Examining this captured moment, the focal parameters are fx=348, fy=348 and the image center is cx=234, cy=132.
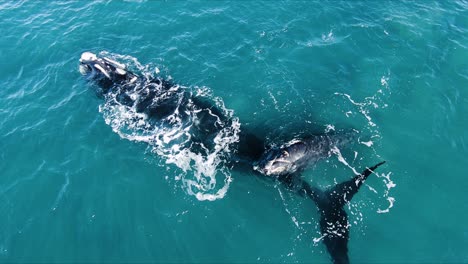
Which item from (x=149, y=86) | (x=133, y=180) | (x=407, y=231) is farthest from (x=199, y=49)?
(x=407, y=231)

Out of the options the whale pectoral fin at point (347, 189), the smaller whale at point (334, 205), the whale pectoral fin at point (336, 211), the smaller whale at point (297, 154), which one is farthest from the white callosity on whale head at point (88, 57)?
the whale pectoral fin at point (347, 189)

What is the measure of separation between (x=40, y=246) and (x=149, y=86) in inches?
579

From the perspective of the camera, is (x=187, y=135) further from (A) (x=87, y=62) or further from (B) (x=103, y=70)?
(A) (x=87, y=62)

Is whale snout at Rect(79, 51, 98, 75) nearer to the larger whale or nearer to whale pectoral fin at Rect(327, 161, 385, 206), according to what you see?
the larger whale

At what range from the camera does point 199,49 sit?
33.5 metres

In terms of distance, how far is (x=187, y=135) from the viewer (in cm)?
2650

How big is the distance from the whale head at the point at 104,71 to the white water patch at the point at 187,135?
1.34 meters

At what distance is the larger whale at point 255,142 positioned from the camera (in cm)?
2180

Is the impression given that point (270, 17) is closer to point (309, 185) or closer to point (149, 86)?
point (149, 86)

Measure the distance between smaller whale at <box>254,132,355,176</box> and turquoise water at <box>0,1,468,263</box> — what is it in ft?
2.64

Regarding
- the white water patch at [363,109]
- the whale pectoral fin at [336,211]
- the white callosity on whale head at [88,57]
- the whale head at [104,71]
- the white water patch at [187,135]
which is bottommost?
the whale pectoral fin at [336,211]

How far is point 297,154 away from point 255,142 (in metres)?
3.33

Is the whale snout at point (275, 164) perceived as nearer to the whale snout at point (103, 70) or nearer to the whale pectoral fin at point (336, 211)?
the whale pectoral fin at point (336, 211)

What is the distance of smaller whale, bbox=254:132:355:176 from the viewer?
23359 mm
